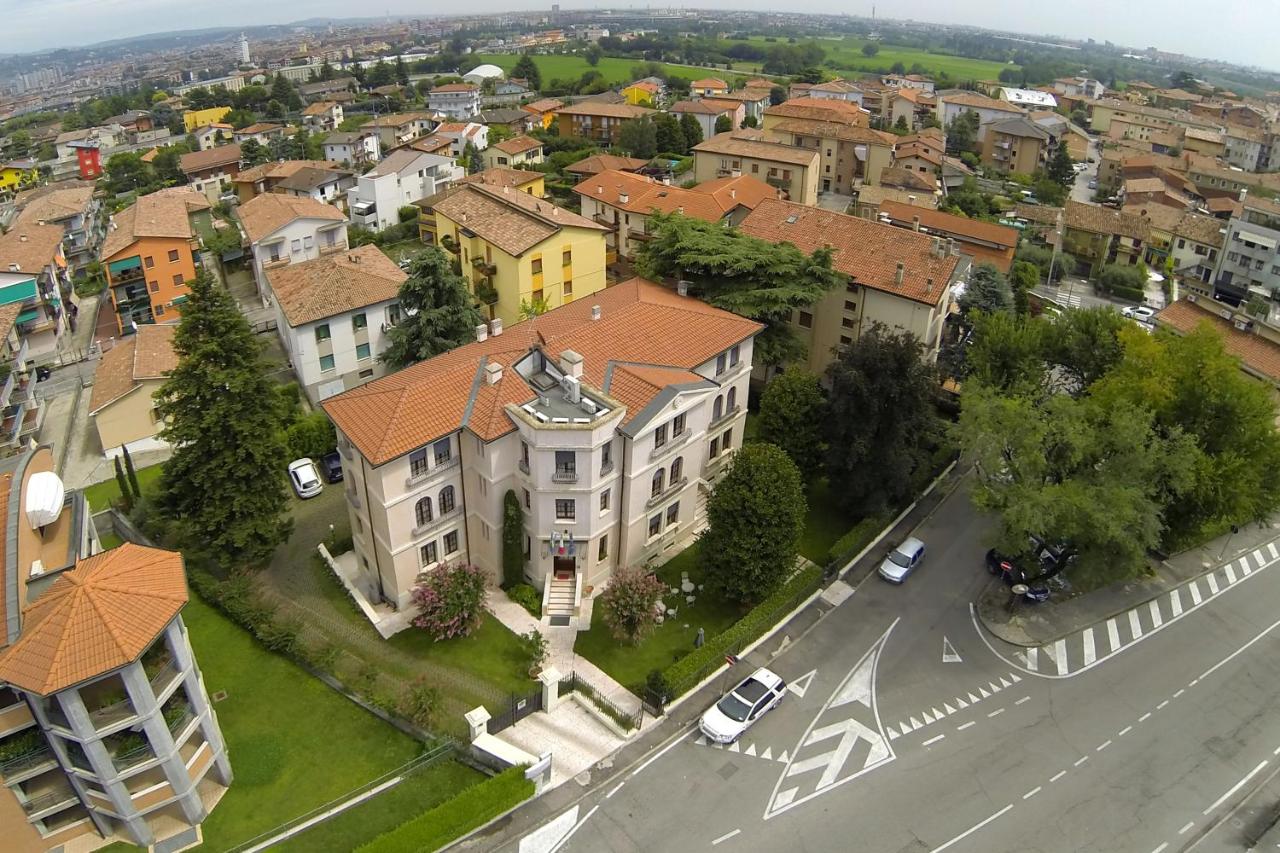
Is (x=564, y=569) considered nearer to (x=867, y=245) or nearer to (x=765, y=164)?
(x=867, y=245)

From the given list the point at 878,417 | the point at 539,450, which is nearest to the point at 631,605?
the point at 539,450

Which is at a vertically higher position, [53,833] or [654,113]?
[654,113]

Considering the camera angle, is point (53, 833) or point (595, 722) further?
point (595, 722)

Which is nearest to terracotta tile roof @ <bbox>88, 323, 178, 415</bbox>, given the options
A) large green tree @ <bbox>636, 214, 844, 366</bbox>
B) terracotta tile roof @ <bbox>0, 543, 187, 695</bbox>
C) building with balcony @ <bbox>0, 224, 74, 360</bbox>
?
building with balcony @ <bbox>0, 224, 74, 360</bbox>

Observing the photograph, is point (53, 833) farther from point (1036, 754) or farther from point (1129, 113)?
point (1129, 113)

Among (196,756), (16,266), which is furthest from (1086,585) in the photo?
(16,266)
